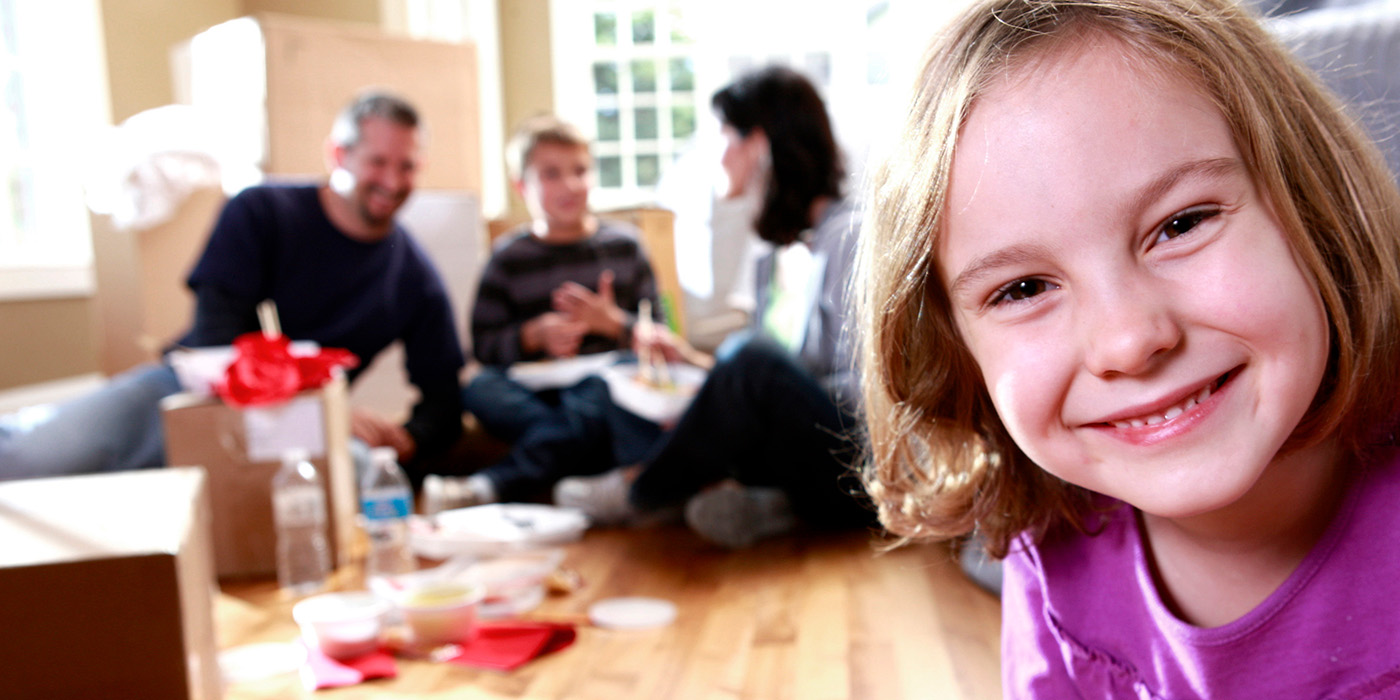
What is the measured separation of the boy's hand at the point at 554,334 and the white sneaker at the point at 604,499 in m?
0.51

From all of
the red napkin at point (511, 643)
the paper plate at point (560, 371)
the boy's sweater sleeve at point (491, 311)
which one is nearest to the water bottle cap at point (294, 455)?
the red napkin at point (511, 643)

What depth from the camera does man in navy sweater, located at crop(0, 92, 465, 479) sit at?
226cm

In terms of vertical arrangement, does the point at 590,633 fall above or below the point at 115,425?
below

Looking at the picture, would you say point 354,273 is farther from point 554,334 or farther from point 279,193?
point 554,334

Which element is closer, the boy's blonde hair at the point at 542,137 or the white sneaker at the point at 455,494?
the white sneaker at the point at 455,494

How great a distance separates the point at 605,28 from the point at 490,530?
3768mm

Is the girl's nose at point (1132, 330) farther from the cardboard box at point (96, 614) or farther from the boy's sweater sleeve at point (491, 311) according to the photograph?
the boy's sweater sleeve at point (491, 311)

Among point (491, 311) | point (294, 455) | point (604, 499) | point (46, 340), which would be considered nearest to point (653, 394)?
point (604, 499)

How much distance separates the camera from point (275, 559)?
1.69m

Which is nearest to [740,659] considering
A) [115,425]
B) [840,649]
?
[840,649]

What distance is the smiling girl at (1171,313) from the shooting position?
0.57 m

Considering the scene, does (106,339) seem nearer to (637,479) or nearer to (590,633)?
(637,479)

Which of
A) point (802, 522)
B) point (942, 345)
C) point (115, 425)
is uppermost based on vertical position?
point (942, 345)

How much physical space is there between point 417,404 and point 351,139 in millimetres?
662
